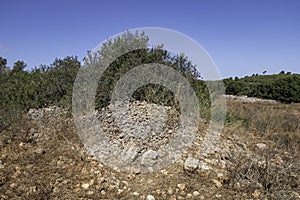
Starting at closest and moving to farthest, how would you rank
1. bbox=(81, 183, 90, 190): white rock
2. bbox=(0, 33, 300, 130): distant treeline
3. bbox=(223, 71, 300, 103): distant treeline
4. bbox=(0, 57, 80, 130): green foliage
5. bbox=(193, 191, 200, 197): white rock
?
bbox=(193, 191, 200, 197): white rock, bbox=(81, 183, 90, 190): white rock, bbox=(0, 33, 300, 130): distant treeline, bbox=(0, 57, 80, 130): green foliage, bbox=(223, 71, 300, 103): distant treeline

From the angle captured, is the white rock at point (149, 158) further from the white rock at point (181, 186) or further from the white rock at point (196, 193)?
the white rock at point (196, 193)

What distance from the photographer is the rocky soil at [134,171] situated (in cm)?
247

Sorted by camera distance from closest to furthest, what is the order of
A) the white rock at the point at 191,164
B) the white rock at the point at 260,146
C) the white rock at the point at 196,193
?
the white rock at the point at 196,193, the white rock at the point at 191,164, the white rock at the point at 260,146

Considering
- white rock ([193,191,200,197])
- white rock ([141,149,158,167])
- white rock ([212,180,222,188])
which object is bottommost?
white rock ([193,191,200,197])

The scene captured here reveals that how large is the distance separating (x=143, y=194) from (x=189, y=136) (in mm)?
1401

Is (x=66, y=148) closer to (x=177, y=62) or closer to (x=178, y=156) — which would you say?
(x=178, y=156)

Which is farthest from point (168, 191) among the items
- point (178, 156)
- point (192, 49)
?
point (192, 49)

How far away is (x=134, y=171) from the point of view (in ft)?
9.04

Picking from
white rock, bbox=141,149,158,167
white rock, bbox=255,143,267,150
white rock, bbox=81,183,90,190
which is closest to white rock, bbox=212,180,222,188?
white rock, bbox=141,149,158,167

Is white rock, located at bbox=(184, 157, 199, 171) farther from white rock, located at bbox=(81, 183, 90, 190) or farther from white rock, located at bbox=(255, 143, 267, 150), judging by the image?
white rock, located at bbox=(255, 143, 267, 150)

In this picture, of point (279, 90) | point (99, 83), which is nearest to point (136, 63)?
point (99, 83)

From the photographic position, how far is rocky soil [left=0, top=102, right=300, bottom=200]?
2467 mm

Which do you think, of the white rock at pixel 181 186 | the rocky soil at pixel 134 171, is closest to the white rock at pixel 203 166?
the rocky soil at pixel 134 171

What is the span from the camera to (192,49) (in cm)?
388
